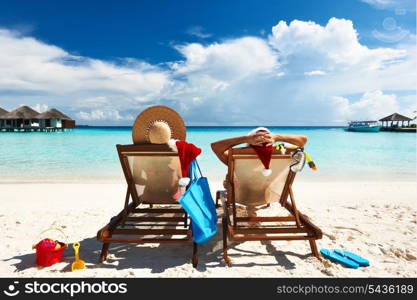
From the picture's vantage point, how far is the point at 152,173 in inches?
125

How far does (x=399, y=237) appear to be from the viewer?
3.44 m

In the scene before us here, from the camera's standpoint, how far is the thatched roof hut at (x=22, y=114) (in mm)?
43009

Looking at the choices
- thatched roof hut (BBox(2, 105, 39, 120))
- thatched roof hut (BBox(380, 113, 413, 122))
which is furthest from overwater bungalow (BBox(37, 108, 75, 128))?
thatched roof hut (BBox(380, 113, 413, 122))

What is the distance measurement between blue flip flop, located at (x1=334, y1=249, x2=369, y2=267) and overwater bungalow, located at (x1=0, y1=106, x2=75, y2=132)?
50525 mm

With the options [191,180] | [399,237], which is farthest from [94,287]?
[399,237]

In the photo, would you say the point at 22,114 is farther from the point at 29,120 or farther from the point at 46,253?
the point at 46,253

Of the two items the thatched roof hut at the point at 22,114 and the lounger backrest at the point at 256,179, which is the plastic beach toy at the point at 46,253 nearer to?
the lounger backrest at the point at 256,179

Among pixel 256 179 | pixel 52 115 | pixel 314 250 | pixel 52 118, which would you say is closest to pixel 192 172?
pixel 256 179

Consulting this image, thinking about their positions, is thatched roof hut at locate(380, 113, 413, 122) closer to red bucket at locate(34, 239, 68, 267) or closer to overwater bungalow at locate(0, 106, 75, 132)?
red bucket at locate(34, 239, 68, 267)

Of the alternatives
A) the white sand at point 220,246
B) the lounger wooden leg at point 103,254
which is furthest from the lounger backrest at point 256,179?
the lounger wooden leg at point 103,254

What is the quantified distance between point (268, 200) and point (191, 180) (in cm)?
109

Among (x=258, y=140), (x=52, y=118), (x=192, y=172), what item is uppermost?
(x=52, y=118)

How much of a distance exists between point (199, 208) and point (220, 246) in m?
0.72

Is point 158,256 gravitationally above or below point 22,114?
→ below
